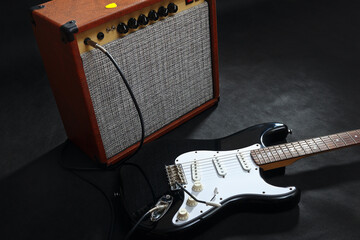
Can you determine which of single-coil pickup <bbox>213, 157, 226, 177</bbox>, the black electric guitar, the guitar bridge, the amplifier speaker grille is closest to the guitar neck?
the black electric guitar

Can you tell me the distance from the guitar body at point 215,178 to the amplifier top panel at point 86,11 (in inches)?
18.0

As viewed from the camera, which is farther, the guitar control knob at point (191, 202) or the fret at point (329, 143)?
the fret at point (329, 143)

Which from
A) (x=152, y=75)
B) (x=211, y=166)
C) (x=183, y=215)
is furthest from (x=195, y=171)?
(x=152, y=75)

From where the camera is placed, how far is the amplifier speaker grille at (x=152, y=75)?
4.73ft

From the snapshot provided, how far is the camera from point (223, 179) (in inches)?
53.5

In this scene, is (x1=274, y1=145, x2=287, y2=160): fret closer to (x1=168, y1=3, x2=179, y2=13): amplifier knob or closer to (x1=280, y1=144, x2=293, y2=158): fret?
(x1=280, y1=144, x2=293, y2=158): fret

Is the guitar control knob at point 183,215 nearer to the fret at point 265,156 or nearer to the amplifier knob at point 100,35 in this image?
the fret at point 265,156

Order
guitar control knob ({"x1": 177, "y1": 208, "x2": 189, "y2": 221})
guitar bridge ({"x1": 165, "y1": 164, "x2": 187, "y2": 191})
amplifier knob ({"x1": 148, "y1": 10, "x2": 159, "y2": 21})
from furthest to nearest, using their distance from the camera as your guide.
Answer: amplifier knob ({"x1": 148, "y1": 10, "x2": 159, "y2": 21})
guitar bridge ({"x1": 165, "y1": 164, "x2": 187, "y2": 191})
guitar control knob ({"x1": 177, "y1": 208, "x2": 189, "y2": 221})

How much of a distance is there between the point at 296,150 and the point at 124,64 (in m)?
0.63

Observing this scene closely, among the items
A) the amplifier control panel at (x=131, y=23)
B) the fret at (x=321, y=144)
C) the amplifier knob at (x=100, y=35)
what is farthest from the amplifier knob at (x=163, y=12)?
the fret at (x=321, y=144)

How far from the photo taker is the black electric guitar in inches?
50.3

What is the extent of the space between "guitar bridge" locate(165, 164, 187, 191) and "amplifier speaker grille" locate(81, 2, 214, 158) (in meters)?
0.28

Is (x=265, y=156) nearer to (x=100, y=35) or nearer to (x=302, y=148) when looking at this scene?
(x=302, y=148)

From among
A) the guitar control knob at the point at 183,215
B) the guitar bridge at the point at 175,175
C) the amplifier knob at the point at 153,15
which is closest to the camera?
the guitar control knob at the point at 183,215
